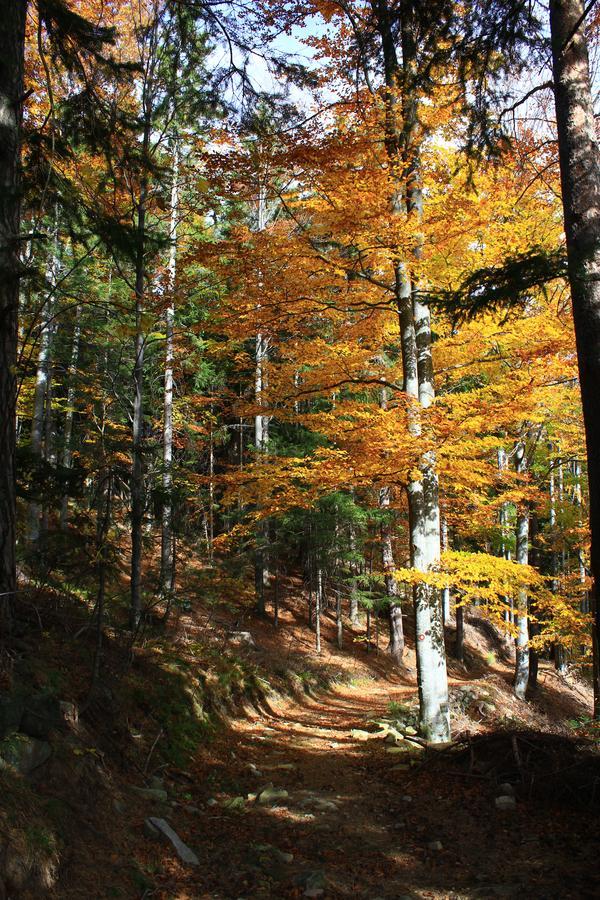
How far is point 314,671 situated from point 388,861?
11.1 meters

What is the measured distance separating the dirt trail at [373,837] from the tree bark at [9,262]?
109 inches

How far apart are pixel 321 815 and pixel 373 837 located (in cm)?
66

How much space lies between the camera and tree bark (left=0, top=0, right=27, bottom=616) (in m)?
4.67

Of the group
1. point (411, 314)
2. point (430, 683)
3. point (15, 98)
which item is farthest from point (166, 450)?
point (15, 98)

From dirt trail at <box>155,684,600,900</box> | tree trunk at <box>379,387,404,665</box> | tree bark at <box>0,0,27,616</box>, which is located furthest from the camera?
tree trunk at <box>379,387,404,665</box>

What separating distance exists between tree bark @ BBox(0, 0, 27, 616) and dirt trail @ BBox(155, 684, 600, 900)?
109 inches

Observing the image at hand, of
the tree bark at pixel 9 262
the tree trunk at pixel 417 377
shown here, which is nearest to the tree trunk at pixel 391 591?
the tree trunk at pixel 417 377

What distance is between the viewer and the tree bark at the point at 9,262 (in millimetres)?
4668

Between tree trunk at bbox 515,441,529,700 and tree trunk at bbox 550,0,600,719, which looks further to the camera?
tree trunk at bbox 515,441,529,700

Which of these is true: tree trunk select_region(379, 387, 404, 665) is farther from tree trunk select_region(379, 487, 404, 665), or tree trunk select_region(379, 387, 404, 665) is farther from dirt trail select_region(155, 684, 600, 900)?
dirt trail select_region(155, 684, 600, 900)

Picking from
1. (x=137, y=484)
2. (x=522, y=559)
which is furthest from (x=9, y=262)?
(x=522, y=559)

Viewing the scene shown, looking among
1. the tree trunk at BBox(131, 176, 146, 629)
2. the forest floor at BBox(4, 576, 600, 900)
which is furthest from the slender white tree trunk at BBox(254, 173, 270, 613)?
the forest floor at BBox(4, 576, 600, 900)

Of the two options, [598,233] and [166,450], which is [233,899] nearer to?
[598,233]

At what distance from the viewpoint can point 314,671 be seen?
1543 cm
